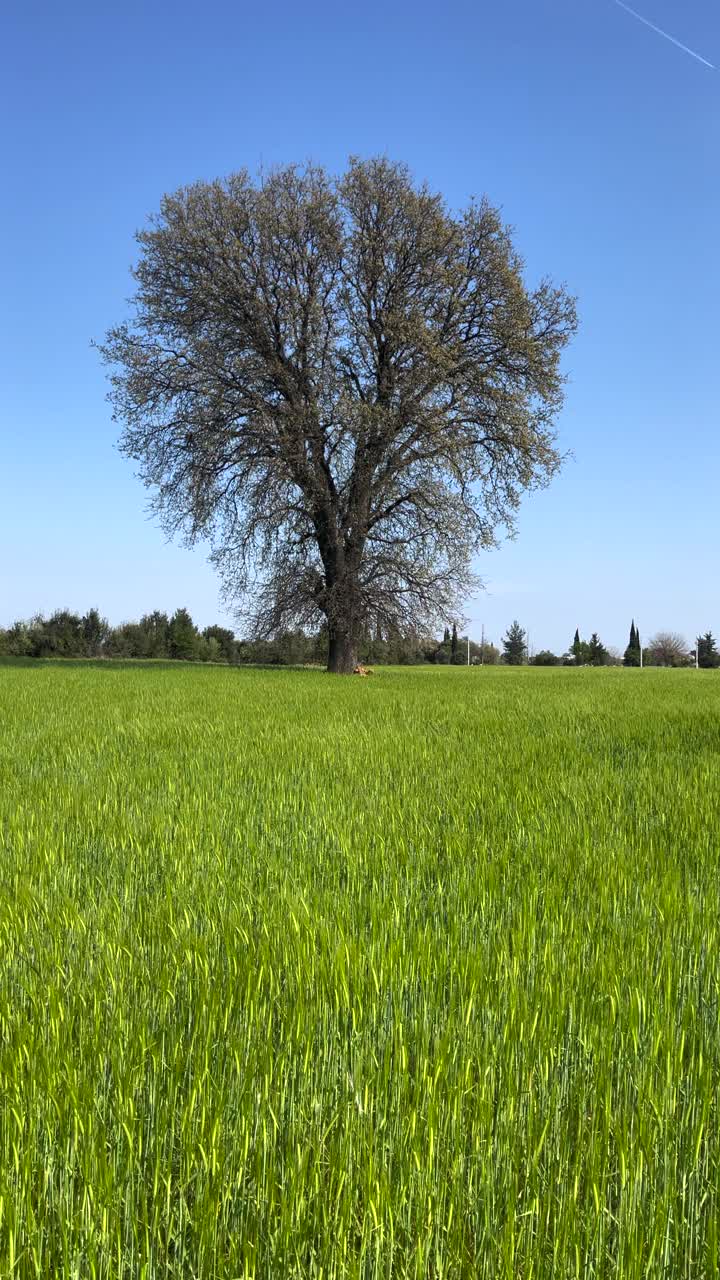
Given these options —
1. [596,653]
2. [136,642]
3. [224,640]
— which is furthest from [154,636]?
[596,653]

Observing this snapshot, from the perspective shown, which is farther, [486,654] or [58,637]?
[486,654]

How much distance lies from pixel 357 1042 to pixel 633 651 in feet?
267

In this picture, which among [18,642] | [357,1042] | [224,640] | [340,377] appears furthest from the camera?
[224,640]

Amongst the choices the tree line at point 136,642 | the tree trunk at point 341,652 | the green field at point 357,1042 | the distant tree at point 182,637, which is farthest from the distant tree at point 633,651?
the green field at point 357,1042

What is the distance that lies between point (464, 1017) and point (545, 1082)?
0.94ft

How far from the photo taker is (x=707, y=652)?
78.1m

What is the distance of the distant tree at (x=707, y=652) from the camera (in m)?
71.3

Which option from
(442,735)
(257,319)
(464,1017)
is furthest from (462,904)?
(257,319)

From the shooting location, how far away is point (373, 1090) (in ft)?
5.25

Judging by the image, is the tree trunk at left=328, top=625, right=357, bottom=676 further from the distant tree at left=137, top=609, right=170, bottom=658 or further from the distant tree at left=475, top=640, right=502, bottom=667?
the distant tree at left=475, top=640, right=502, bottom=667

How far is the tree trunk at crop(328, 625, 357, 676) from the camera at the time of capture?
24.5m

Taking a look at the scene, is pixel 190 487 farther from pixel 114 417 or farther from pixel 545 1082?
pixel 545 1082

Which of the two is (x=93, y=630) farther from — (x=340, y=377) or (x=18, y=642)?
(x=340, y=377)

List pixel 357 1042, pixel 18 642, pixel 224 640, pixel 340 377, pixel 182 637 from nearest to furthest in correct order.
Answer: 1. pixel 357 1042
2. pixel 340 377
3. pixel 18 642
4. pixel 182 637
5. pixel 224 640
